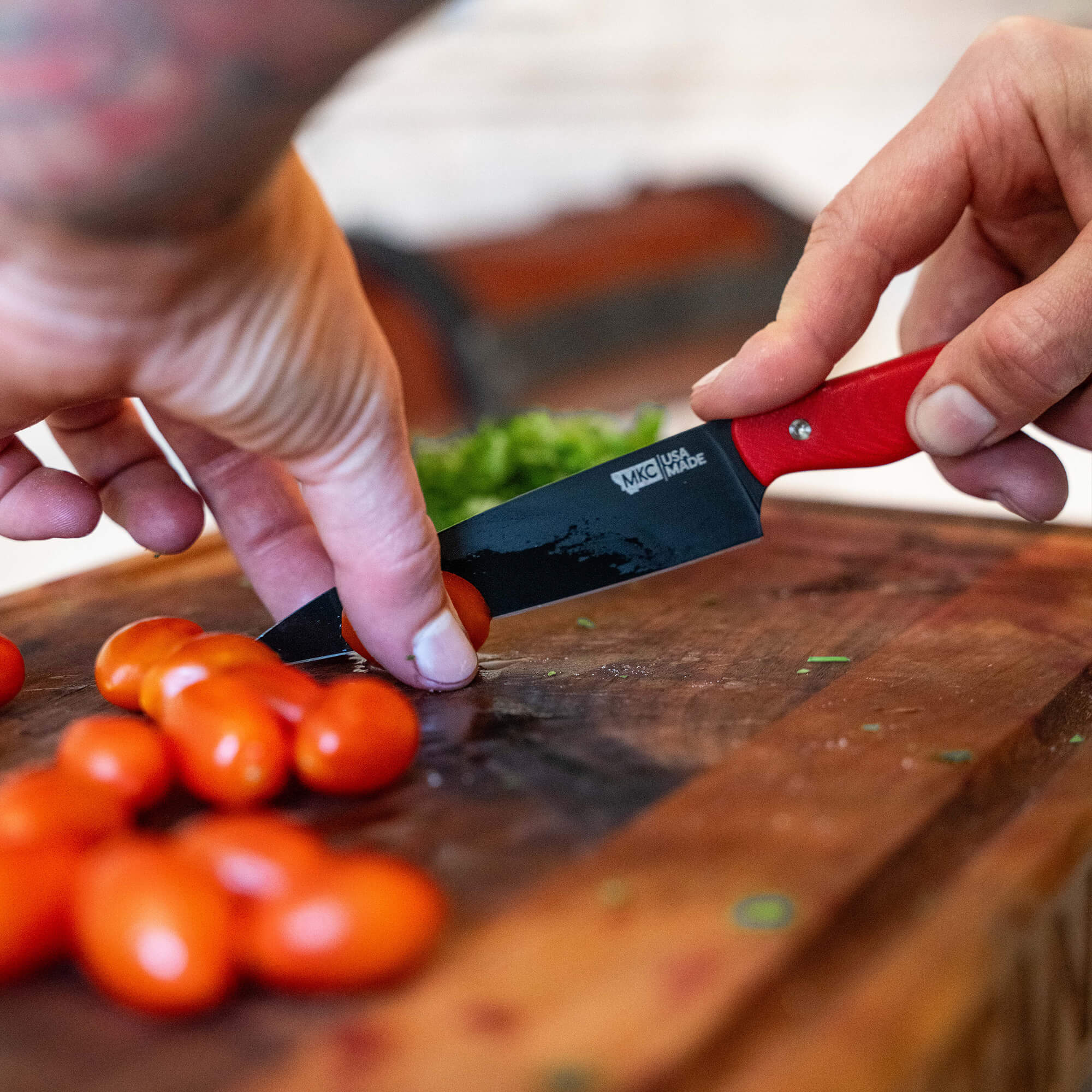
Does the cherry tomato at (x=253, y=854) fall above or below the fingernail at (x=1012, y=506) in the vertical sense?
above

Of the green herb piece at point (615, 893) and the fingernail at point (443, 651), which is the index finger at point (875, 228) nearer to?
the fingernail at point (443, 651)

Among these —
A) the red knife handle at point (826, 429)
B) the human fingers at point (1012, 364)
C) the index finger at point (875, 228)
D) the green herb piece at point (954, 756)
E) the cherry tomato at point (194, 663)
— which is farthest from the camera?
the index finger at point (875, 228)

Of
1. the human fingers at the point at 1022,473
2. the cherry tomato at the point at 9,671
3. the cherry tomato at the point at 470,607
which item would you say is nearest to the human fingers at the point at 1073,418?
the human fingers at the point at 1022,473

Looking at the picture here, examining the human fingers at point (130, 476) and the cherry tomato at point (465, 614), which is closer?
the cherry tomato at point (465, 614)

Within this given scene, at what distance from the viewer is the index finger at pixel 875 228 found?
163cm

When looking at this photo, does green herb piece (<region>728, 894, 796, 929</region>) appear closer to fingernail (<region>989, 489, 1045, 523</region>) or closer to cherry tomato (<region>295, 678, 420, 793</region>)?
cherry tomato (<region>295, 678, 420, 793</region>)

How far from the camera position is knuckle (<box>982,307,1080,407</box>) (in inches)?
55.3

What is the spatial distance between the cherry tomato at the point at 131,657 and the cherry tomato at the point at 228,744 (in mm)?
257

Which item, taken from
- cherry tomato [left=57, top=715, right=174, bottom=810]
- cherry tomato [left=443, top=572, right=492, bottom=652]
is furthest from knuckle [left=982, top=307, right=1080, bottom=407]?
cherry tomato [left=57, top=715, right=174, bottom=810]

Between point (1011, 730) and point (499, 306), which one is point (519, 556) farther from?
point (499, 306)

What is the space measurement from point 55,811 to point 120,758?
0.46 ft

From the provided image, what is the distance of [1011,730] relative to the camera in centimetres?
124

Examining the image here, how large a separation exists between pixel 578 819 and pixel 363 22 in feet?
2.36

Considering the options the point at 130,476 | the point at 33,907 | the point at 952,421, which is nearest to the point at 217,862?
the point at 33,907
